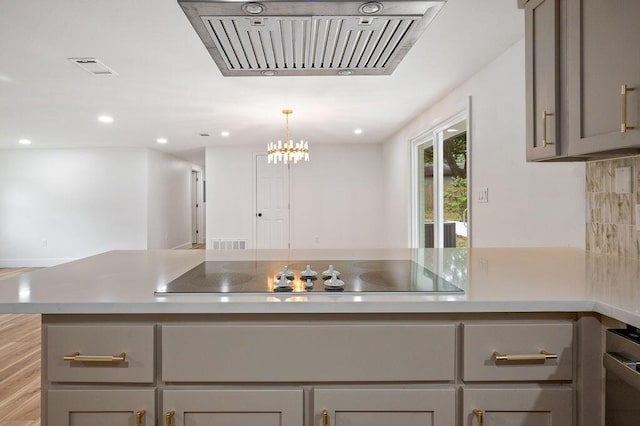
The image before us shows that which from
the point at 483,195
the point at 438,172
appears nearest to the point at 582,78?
the point at 483,195

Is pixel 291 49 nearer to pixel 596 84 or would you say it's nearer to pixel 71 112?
pixel 596 84

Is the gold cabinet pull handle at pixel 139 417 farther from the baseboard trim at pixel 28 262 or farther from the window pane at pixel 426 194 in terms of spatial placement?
the baseboard trim at pixel 28 262

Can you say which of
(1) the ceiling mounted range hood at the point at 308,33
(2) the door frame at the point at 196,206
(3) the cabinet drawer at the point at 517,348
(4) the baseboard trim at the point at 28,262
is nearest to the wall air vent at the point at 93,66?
(1) the ceiling mounted range hood at the point at 308,33

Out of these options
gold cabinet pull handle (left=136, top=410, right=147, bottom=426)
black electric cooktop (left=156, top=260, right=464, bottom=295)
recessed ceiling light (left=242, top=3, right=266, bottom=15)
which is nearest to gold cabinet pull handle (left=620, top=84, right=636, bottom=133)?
black electric cooktop (left=156, top=260, right=464, bottom=295)

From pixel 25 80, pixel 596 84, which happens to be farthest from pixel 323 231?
Answer: pixel 596 84

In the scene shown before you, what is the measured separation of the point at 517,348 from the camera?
43.6 inches

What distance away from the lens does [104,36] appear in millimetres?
2682

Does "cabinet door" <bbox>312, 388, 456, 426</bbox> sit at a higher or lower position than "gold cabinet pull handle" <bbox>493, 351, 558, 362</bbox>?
lower

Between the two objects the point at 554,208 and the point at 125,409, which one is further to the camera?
the point at 554,208

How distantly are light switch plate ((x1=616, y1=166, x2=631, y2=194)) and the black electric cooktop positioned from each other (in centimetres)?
96

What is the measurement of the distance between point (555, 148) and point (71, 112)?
5111 millimetres

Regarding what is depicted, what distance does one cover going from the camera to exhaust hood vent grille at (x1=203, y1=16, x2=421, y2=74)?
3.63ft

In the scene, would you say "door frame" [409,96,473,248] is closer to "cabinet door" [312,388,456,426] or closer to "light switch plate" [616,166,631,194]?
"light switch plate" [616,166,631,194]

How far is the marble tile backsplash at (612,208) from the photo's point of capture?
1.75 m
